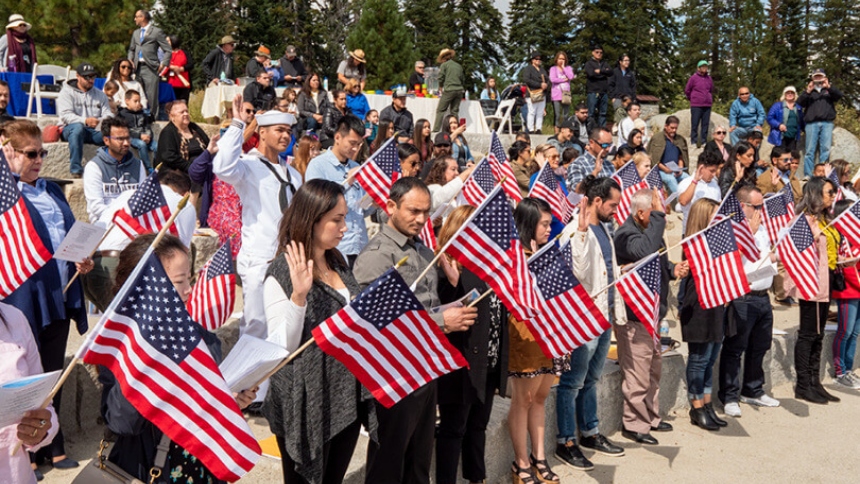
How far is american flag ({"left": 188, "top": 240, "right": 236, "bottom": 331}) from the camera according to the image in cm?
547

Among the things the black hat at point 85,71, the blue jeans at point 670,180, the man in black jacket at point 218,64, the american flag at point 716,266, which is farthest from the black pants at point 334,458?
the man in black jacket at point 218,64

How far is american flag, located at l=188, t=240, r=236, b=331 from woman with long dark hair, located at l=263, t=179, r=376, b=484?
4.13ft

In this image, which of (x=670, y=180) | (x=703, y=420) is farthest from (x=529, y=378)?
(x=670, y=180)

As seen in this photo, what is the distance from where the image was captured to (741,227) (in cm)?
822

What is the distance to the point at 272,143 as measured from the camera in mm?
6090

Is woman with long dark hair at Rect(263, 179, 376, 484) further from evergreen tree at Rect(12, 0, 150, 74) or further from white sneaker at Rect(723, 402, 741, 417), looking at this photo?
evergreen tree at Rect(12, 0, 150, 74)

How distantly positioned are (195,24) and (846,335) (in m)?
34.6

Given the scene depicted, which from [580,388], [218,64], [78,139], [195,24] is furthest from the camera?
[195,24]

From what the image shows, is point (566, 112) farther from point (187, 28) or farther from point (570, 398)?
point (187, 28)

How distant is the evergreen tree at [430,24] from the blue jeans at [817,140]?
88.4 ft

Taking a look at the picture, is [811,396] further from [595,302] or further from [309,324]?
[309,324]

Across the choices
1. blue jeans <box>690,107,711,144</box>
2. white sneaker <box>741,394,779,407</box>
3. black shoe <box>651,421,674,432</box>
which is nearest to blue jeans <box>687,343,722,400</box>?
black shoe <box>651,421,674,432</box>

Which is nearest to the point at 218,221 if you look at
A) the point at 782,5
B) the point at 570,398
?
the point at 570,398

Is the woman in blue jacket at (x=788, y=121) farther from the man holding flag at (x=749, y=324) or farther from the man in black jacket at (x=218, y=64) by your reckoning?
the man in black jacket at (x=218, y=64)
